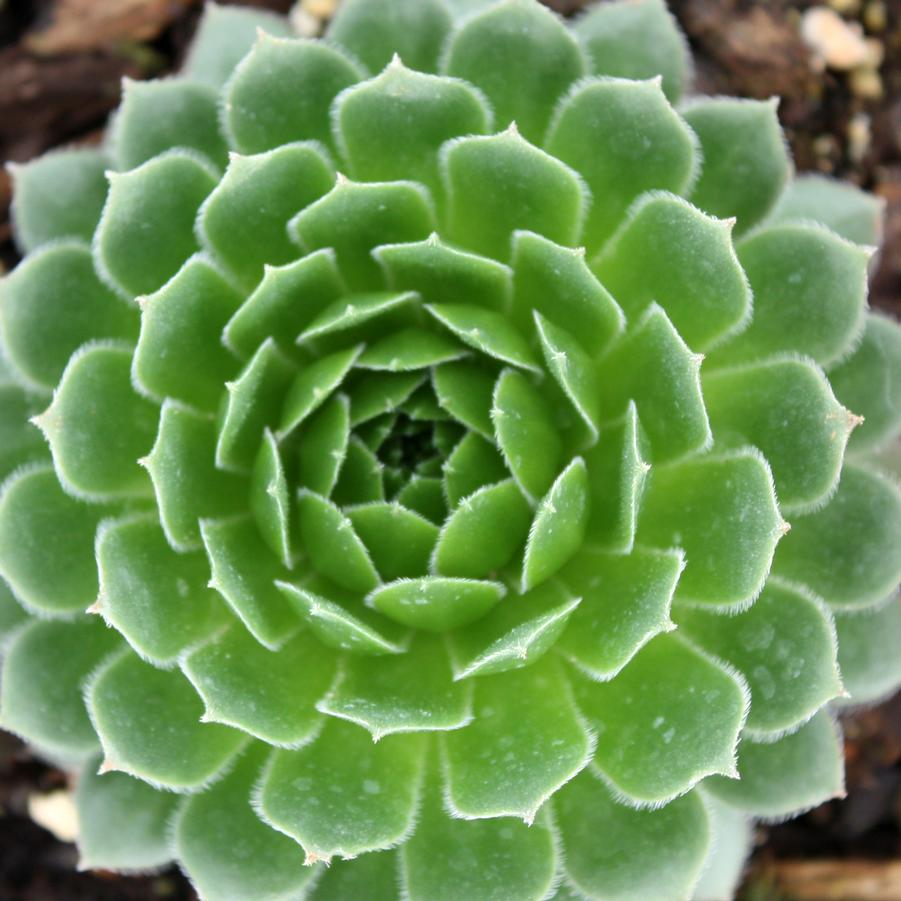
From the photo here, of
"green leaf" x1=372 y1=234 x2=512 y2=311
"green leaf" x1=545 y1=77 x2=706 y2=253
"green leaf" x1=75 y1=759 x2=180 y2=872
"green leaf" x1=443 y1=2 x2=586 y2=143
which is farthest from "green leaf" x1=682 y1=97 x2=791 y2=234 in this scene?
"green leaf" x1=75 y1=759 x2=180 y2=872

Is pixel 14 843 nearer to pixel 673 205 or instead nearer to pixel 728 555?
pixel 728 555

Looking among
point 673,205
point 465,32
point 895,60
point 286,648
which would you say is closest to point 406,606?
point 286,648

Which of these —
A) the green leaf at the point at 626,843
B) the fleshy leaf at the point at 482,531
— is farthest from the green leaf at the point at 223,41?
the green leaf at the point at 626,843

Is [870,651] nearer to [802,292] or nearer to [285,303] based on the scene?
[802,292]

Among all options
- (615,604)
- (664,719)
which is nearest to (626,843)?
(664,719)

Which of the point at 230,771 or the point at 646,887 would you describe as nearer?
the point at 646,887

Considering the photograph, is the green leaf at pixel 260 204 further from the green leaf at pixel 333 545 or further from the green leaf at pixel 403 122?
the green leaf at pixel 333 545

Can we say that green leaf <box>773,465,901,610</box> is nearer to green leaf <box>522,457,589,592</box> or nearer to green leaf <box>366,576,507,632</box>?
green leaf <box>522,457,589,592</box>
